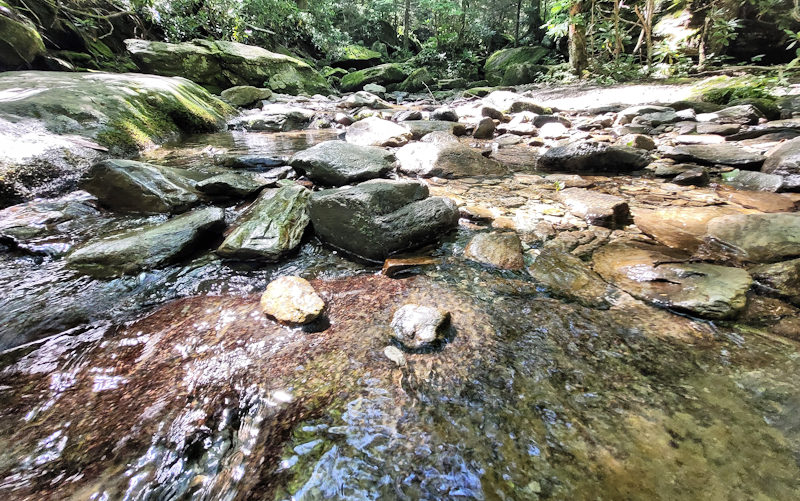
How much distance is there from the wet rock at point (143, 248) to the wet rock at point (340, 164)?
1.51 metres

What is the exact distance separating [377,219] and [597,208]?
2.12 metres

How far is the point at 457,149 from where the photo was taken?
183 inches

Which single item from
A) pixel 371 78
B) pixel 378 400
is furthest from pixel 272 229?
pixel 371 78

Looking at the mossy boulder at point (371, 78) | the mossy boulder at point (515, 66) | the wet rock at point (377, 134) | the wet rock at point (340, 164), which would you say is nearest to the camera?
the wet rock at point (340, 164)

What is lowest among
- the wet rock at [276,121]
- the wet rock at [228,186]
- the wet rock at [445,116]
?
the wet rock at [228,186]

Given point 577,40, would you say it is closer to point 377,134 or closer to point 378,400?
point 377,134

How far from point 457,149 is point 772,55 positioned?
496 inches

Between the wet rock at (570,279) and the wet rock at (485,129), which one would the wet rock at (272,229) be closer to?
the wet rock at (570,279)

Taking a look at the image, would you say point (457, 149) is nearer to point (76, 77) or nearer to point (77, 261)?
point (77, 261)

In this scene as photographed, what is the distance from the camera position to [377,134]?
579 cm

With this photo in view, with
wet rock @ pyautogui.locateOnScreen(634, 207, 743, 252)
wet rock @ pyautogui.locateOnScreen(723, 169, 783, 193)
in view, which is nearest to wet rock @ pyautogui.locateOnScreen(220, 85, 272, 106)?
wet rock @ pyautogui.locateOnScreen(634, 207, 743, 252)

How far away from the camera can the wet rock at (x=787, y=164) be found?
3.21m

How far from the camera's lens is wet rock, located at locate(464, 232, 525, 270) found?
7.82 feet

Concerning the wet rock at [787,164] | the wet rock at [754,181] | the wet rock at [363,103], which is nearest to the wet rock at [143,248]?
the wet rock at [754,181]
